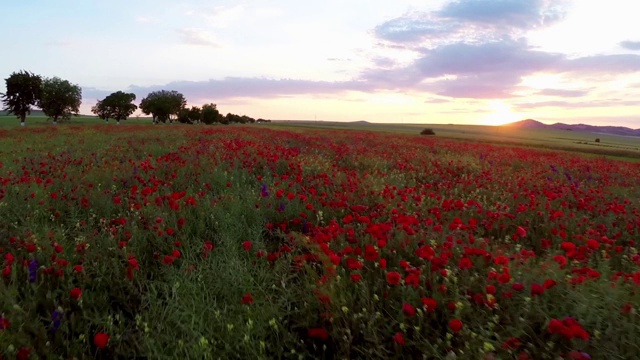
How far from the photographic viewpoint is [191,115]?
92375 mm

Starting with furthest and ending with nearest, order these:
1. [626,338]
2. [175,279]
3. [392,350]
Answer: [175,279]
[392,350]
[626,338]

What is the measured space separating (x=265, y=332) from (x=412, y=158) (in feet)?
35.5

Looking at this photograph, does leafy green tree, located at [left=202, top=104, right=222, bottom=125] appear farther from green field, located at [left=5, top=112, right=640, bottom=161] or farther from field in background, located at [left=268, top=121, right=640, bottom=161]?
field in background, located at [left=268, top=121, right=640, bottom=161]

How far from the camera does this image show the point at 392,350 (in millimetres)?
2574

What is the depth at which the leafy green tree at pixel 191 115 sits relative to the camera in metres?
90.8

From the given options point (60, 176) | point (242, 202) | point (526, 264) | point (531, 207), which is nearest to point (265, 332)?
point (526, 264)

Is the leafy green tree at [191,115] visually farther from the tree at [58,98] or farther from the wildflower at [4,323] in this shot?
the wildflower at [4,323]

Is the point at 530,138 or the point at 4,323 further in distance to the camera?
the point at 530,138

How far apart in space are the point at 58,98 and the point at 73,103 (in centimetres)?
245

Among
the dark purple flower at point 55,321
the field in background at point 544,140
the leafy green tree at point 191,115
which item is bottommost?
the dark purple flower at point 55,321

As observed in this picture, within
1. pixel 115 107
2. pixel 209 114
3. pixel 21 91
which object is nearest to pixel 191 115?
pixel 209 114

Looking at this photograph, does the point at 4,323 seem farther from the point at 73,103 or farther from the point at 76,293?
the point at 73,103

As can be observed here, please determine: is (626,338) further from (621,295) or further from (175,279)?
(175,279)

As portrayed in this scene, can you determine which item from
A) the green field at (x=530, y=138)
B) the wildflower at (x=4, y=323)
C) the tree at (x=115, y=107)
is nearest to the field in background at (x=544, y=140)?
the green field at (x=530, y=138)
